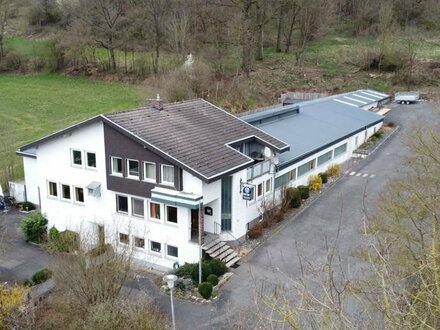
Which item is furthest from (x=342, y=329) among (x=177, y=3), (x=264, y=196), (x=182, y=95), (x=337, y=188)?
(x=177, y=3)

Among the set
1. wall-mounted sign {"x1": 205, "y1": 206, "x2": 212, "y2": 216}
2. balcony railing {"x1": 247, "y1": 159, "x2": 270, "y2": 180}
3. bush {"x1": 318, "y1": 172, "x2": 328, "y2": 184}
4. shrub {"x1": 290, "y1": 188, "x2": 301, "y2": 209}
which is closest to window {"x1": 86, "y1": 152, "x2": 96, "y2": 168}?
wall-mounted sign {"x1": 205, "y1": 206, "x2": 212, "y2": 216}

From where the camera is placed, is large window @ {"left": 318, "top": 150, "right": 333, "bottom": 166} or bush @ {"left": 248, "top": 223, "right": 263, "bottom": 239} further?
large window @ {"left": 318, "top": 150, "right": 333, "bottom": 166}

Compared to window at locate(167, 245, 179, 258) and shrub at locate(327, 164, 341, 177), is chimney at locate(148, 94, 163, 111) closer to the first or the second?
window at locate(167, 245, 179, 258)

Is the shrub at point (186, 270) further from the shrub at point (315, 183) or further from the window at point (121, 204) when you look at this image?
the shrub at point (315, 183)

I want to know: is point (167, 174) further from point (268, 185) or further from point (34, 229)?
point (34, 229)

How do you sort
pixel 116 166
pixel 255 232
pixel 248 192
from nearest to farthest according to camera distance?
pixel 248 192
pixel 116 166
pixel 255 232

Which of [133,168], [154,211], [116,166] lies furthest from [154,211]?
[116,166]
